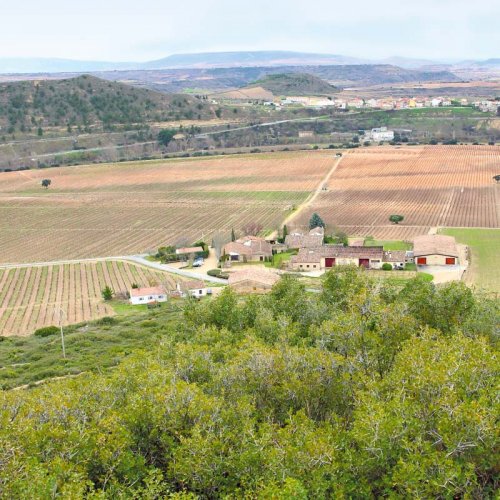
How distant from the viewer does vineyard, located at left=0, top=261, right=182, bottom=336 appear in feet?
Result: 141

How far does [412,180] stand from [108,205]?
4282cm

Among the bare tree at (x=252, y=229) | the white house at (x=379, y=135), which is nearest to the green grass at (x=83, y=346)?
the bare tree at (x=252, y=229)

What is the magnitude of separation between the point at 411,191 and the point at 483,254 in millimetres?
29929

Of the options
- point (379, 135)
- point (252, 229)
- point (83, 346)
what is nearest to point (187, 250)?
point (252, 229)

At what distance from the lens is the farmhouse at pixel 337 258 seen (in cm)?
5287

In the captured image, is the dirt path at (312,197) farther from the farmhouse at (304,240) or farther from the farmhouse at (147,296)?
the farmhouse at (147,296)

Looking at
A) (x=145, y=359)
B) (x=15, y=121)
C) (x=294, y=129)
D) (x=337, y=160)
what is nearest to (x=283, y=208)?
(x=337, y=160)

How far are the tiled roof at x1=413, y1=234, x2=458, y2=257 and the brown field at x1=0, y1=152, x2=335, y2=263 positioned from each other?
18403 millimetres

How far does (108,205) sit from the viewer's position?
281 feet

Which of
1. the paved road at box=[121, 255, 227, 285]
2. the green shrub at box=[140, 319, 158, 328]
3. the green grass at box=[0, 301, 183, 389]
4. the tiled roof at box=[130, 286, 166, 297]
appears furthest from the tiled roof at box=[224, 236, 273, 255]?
the green shrub at box=[140, 319, 158, 328]

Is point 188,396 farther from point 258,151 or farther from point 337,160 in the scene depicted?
point 258,151

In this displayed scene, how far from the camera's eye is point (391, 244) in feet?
194

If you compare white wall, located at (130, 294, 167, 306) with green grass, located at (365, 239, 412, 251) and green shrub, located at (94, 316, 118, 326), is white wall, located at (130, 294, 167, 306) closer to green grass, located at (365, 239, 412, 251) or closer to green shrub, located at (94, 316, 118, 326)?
green shrub, located at (94, 316, 118, 326)

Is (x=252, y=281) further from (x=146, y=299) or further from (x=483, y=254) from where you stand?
(x=483, y=254)
